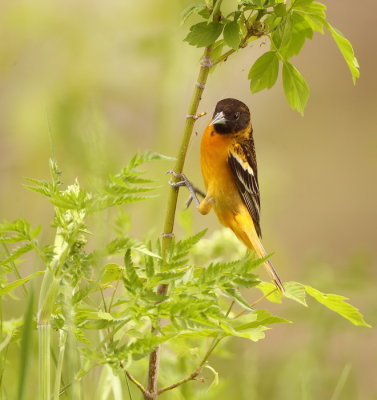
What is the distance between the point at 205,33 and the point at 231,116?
1129 mm

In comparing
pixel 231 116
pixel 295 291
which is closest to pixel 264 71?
pixel 295 291

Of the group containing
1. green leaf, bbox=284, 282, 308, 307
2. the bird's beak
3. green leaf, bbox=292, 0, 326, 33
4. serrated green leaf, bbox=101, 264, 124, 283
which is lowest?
green leaf, bbox=284, 282, 308, 307

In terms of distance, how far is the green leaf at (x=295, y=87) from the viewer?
1.98 metres

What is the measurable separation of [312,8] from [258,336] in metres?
0.76

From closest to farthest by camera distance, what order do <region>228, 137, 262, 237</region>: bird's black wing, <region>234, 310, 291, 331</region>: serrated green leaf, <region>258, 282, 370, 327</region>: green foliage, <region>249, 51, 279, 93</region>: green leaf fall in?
<region>234, 310, 291, 331</region>: serrated green leaf
<region>258, 282, 370, 327</region>: green foliage
<region>249, 51, 279, 93</region>: green leaf
<region>228, 137, 262, 237</region>: bird's black wing

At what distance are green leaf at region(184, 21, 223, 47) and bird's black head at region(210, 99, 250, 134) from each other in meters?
0.94

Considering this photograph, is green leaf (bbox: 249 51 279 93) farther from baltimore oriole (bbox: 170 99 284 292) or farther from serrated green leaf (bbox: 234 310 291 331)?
baltimore oriole (bbox: 170 99 284 292)

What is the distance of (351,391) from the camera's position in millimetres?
3191

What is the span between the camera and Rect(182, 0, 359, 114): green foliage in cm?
187

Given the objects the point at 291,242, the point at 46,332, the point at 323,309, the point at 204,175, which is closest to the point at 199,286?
the point at 46,332


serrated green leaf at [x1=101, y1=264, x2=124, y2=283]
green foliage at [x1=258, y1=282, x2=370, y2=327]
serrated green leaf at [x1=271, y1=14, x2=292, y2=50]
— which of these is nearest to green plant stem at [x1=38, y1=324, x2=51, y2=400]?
serrated green leaf at [x1=101, y1=264, x2=124, y2=283]

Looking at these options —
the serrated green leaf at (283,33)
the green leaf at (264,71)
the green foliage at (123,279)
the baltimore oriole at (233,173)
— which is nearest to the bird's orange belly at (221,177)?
the baltimore oriole at (233,173)

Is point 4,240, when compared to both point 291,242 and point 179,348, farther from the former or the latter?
point 291,242

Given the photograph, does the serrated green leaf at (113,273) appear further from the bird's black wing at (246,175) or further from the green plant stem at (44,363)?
the bird's black wing at (246,175)
